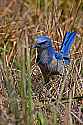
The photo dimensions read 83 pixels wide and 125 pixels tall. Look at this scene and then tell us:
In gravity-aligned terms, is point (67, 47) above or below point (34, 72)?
above

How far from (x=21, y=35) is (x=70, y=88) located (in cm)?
73

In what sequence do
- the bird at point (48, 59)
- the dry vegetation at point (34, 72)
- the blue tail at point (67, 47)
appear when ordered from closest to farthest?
the dry vegetation at point (34, 72) → the bird at point (48, 59) → the blue tail at point (67, 47)

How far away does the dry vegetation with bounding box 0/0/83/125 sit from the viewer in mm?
2109

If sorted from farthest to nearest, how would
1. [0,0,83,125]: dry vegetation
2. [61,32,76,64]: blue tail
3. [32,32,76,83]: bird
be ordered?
[61,32,76,64]: blue tail
[32,32,76,83]: bird
[0,0,83,125]: dry vegetation

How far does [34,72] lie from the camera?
2.86 metres

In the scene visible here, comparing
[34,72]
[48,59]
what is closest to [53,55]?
[48,59]

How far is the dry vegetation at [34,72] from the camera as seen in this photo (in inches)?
83.0

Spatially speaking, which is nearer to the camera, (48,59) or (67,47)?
(48,59)

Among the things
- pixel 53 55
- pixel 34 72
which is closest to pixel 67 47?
pixel 53 55

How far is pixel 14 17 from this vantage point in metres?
3.77

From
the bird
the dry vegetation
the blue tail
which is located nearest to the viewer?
the dry vegetation

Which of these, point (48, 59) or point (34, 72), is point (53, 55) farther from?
point (34, 72)

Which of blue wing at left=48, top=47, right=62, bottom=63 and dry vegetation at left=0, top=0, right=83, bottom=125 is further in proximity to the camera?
blue wing at left=48, top=47, right=62, bottom=63

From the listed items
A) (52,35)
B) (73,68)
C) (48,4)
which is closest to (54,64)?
(73,68)
